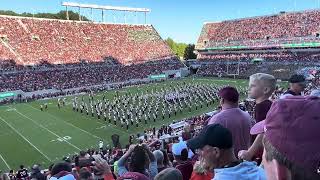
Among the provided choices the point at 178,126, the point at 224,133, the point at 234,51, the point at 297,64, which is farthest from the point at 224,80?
the point at 224,133

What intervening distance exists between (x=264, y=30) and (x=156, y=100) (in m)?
36.6

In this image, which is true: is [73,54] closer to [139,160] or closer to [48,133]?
[48,133]

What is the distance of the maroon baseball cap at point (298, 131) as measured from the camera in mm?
1407

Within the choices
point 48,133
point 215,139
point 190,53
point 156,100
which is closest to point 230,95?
point 215,139

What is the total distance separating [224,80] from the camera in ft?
160

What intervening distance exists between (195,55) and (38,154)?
58169mm

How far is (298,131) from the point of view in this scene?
4.69ft

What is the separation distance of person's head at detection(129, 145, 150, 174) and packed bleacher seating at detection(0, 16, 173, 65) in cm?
4660

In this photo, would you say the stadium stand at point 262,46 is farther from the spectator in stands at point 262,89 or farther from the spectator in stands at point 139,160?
the spectator in stands at point 139,160

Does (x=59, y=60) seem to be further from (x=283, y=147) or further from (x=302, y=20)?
(x=283, y=147)

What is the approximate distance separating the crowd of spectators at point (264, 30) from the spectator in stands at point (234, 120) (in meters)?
54.9

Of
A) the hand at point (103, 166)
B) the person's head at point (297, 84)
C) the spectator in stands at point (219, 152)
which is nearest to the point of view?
the spectator in stands at point (219, 152)

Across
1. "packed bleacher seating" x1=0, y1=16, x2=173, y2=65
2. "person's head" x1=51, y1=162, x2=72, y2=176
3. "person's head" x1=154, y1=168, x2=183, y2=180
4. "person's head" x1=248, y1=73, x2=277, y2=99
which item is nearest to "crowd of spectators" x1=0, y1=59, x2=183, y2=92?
"packed bleacher seating" x1=0, y1=16, x2=173, y2=65

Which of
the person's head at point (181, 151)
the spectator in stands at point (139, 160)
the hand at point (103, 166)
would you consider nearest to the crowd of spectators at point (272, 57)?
the person's head at point (181, 151)
